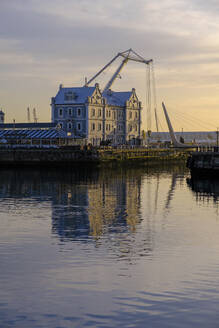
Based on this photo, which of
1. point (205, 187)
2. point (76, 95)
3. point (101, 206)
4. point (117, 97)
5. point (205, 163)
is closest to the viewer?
point (101, 206)

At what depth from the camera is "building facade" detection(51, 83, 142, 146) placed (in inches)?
5030

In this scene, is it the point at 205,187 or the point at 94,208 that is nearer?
the point at 94,208

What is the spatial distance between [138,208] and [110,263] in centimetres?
1908

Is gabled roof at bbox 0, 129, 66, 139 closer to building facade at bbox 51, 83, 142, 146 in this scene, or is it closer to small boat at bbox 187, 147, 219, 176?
building facade at bbox 51, 83, 142, 146

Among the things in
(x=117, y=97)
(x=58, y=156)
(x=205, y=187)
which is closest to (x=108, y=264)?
(x=205, y=187)

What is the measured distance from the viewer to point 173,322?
16.5m

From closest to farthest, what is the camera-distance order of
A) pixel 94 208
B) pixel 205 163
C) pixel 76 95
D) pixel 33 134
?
pixel 94 208
pixel 205 163
pixel 33 134
pixel 76 95

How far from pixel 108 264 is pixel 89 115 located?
348ft

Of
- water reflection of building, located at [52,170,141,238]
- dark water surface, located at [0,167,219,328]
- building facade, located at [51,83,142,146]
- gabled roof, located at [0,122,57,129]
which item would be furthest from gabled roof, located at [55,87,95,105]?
dark water surface, located at [0,167,219,328]

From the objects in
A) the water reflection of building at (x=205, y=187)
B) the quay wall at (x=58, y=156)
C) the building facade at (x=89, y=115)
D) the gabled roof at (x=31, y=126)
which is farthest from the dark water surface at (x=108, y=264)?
the building facade at (x=89, y=115)

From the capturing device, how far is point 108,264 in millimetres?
23219

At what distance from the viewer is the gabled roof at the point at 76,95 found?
129000mm

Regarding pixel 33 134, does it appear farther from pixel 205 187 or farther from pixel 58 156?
pixel 205 187

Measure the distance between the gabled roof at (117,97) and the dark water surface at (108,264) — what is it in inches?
3958
